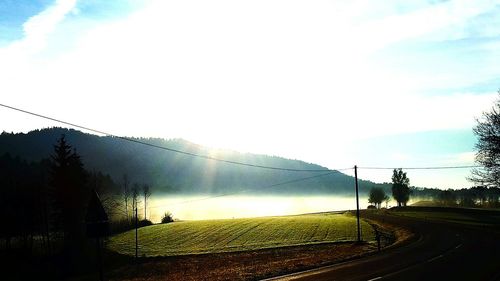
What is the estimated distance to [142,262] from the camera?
2404 inches

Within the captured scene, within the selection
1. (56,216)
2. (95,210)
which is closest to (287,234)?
(56,216)

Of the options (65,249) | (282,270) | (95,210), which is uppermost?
(95,210)

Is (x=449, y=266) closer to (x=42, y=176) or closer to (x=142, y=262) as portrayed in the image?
(x=142, y=262)

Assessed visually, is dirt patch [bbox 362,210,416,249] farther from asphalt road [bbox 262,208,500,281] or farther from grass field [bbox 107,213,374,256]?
asphalt road [bbox 262,208,500,281]

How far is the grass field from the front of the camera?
6538cm

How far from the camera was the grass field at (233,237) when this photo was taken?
65.4m

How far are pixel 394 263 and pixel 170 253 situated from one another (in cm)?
4426

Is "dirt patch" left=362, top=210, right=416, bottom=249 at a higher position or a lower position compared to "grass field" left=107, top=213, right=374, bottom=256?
higher

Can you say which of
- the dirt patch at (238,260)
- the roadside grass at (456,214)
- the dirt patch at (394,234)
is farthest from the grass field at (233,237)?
the roadside grass at (456,214)

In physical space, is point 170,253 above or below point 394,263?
below

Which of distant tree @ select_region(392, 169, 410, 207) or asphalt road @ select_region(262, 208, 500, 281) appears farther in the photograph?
distant tree @ select_region(392, 169, 410, 207)

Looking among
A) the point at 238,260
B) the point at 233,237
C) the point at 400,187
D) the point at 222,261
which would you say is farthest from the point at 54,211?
Answer: the point at 400,187

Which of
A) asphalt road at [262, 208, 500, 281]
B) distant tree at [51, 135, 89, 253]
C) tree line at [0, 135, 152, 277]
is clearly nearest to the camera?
asphalt road at [262, 208, 500, 281]

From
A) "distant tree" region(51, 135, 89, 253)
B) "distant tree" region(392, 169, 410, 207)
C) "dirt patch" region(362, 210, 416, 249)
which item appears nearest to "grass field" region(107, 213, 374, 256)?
"dirt patch" region(362, 210, 416, 249)
